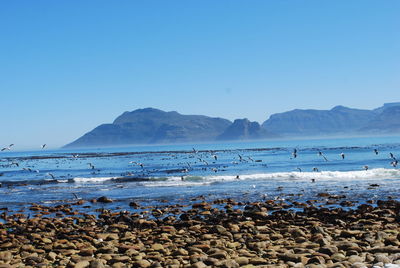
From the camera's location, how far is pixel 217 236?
1430 cm

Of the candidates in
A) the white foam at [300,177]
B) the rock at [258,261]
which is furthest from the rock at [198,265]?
the white foam at [300,177]

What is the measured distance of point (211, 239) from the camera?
1388cm

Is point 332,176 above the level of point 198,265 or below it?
below

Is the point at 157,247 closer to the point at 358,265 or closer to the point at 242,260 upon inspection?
the point at 242,260

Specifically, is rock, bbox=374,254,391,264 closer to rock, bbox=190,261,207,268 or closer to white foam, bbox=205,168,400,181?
rock, bbox=190,261,207,268

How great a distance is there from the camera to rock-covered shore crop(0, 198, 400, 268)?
11039mm

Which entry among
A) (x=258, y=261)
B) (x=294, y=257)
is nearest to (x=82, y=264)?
→ (x=258, y=261)

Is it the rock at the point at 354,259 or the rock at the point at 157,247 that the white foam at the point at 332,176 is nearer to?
the rock at the point at 157,247

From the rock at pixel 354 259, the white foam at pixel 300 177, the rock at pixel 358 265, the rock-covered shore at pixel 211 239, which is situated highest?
the rock at pixel 358 265

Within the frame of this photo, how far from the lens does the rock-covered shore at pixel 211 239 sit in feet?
36.2

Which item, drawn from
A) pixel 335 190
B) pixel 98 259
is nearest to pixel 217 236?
pixel 98 259

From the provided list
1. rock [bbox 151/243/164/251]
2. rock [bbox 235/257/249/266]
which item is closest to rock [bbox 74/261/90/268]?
rock [bbox 151/243/164/251]

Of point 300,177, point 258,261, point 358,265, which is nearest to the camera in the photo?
point 358,265

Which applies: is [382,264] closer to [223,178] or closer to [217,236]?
[217,236]
